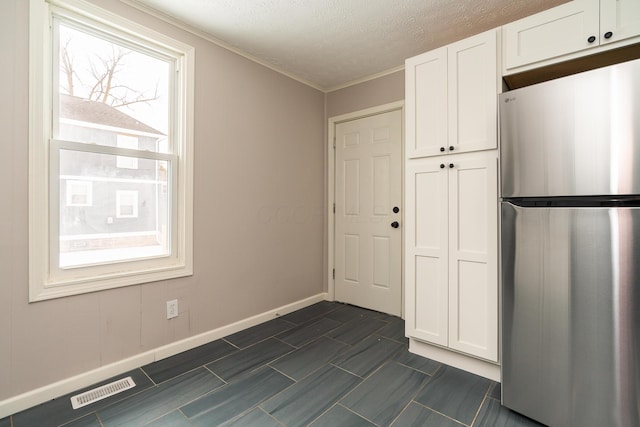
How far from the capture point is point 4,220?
156 cm

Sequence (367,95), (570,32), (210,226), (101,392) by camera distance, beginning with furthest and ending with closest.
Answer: (367,95), (210,226), (101,392), (570,32)

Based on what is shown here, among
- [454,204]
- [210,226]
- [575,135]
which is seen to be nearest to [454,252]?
[454,204]

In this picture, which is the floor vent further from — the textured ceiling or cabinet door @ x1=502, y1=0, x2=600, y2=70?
cabinet door @ x1=502, y1=0, x2=600, y2=70

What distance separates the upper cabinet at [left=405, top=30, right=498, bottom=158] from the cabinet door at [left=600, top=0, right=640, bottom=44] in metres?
0.48

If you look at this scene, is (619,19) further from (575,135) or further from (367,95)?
(367,95)

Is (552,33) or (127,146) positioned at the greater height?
(552,33)

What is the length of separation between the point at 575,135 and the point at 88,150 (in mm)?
2679

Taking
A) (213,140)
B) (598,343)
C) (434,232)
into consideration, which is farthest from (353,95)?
(598,343)

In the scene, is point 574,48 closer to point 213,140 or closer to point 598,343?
point 598,343

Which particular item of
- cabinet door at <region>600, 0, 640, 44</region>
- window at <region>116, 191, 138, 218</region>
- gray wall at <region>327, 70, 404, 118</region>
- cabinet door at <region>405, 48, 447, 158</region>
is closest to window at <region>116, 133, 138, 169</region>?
window at <region>116, 191, 138, 218</region>

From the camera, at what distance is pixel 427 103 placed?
83.3 inches

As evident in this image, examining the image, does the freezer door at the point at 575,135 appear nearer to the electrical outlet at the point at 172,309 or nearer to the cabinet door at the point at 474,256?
the cabinet door at the point at 474,256

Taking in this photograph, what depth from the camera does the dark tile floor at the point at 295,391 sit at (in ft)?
5.02

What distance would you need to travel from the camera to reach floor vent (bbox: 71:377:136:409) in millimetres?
1650
